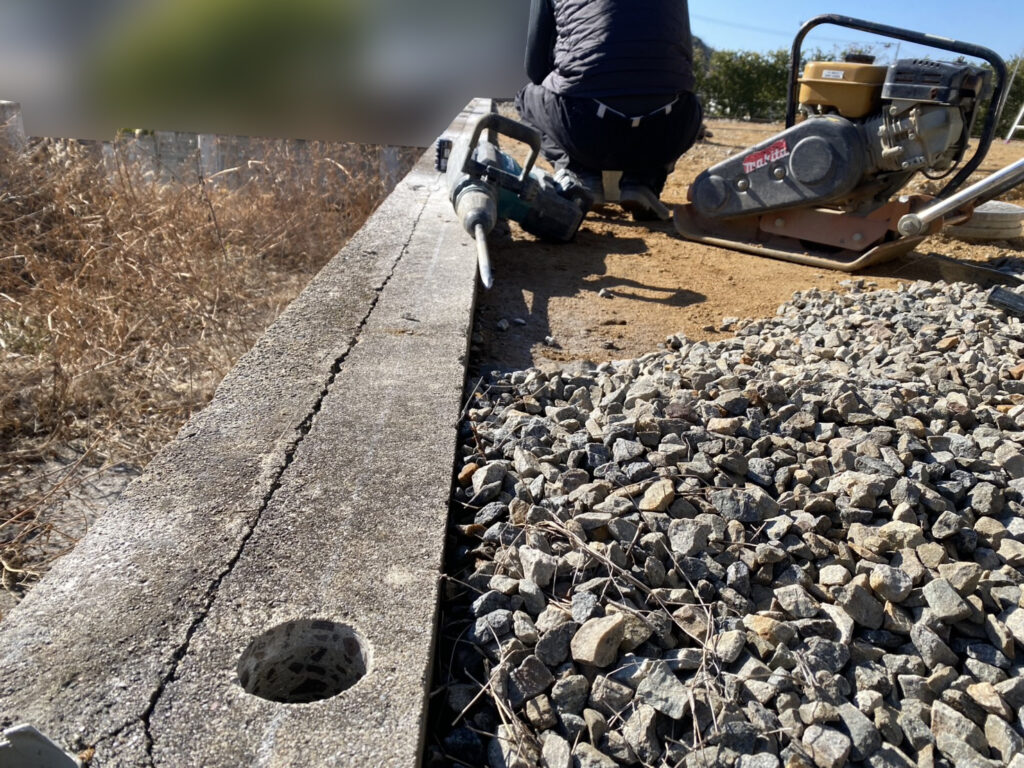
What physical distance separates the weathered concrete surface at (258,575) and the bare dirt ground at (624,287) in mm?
734

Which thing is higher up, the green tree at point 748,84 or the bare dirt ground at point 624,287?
the green tree at point 748,84

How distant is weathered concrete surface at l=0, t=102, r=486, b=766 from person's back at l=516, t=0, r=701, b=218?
3219mm

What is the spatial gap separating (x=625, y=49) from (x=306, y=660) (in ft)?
15.3

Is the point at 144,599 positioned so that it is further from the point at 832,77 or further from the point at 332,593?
the point at 832,77

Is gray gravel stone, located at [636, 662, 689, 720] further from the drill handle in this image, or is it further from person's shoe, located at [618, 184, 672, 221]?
person's shoe, located at [618, 184, 672, 221]

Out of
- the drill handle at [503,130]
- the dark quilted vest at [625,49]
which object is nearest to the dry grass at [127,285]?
the drill handle at [503,130]

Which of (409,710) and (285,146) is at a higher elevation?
(285,146)

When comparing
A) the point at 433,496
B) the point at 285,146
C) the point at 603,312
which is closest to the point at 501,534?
the point at 433,496

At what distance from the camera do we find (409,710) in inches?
50.2

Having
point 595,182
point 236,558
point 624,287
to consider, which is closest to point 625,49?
point 595,182

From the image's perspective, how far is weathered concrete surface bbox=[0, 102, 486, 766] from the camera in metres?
1.23

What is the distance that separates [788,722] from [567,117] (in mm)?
4618

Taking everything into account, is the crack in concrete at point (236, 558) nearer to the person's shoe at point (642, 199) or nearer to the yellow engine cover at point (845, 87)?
the yellow engine cover at point (845, 87)

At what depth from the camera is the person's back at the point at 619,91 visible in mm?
5098
